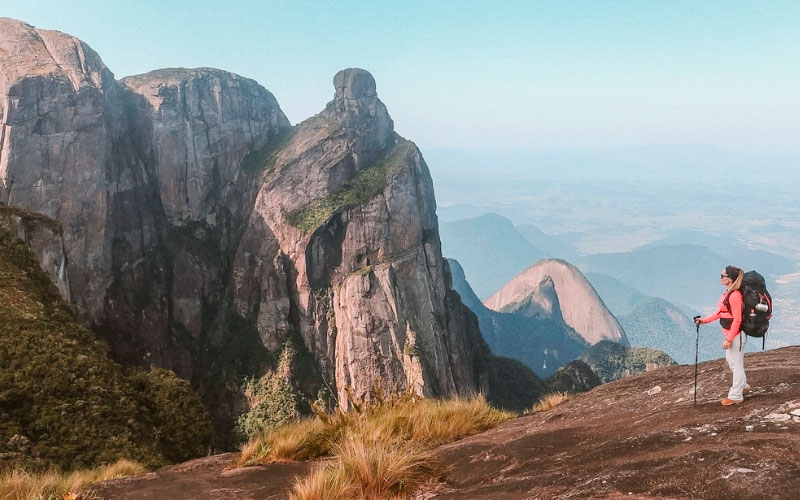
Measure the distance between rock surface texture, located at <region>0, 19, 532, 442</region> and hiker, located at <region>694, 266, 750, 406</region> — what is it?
46.6m

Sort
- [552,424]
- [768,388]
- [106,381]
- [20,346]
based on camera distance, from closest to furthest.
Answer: [768,388]
[552,424]
[20,346]
[106,381]

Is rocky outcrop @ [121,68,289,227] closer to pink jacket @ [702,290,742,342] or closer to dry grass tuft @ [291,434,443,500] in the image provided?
dry grass tuft @ [291,434,443,500]

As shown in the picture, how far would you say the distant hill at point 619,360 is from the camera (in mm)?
90875

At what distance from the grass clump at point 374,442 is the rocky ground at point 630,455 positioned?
1.05 feet

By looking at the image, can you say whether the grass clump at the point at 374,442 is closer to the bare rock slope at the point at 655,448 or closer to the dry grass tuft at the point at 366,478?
the dry grass tuft at the point at 366,478

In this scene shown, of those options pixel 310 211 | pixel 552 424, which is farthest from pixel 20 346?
pixel 310 211

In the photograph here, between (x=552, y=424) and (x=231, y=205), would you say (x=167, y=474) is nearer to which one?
(x=552, y=424)

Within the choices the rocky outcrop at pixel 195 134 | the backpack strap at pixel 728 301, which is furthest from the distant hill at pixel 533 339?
the backpack strap at pixel 728 301

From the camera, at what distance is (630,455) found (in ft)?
14.5

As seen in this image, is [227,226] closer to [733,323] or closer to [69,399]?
[69,399]

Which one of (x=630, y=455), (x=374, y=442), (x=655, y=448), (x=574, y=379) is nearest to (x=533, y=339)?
(x=574, y=379)

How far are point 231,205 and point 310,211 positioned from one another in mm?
14060

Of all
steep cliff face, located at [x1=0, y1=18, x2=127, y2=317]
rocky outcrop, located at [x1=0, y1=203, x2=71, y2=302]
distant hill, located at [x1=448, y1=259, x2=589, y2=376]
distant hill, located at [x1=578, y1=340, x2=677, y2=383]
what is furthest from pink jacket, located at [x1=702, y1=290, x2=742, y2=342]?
distant hill, located at [x1=448, y1=259, x2=589, y2=376]

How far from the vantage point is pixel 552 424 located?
676cm
